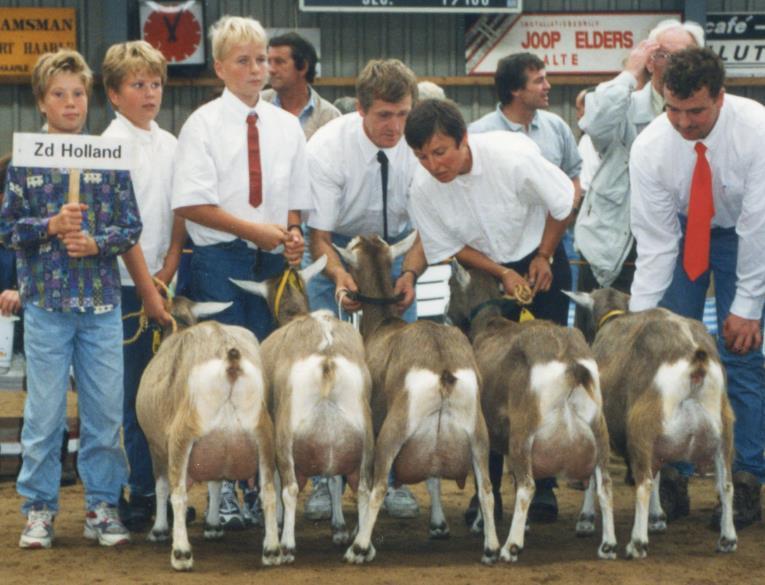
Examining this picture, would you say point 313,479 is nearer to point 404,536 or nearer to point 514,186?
point 404,536

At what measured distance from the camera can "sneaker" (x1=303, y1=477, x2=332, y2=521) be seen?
7.23 meters

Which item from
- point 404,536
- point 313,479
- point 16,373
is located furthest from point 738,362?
point 16,373

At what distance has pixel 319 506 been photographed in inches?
285

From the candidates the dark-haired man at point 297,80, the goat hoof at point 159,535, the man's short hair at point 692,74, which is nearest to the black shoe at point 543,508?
the goat hoof at point 159,535

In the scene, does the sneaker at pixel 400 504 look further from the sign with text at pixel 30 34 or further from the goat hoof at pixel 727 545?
the sign with text at pixel 30 34

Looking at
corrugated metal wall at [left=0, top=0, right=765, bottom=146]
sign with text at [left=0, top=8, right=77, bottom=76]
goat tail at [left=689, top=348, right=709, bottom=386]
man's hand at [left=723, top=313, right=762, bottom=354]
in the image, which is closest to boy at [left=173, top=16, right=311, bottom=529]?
goat tail at [left=689, top=348, right=709, bottom=386]

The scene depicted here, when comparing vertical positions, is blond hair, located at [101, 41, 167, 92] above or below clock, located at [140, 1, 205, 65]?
below

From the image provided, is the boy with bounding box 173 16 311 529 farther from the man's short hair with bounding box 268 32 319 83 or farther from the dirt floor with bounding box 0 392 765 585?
the man's short hair with bounding box 268 32 319 83

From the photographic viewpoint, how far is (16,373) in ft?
28.8

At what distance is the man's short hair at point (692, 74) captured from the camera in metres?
6.53

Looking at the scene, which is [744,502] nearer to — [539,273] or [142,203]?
[539,273]

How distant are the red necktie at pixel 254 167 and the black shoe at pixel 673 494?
2566 millimetres

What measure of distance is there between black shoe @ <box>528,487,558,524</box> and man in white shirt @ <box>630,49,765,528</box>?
3.07ft

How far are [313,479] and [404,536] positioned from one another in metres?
0.92
